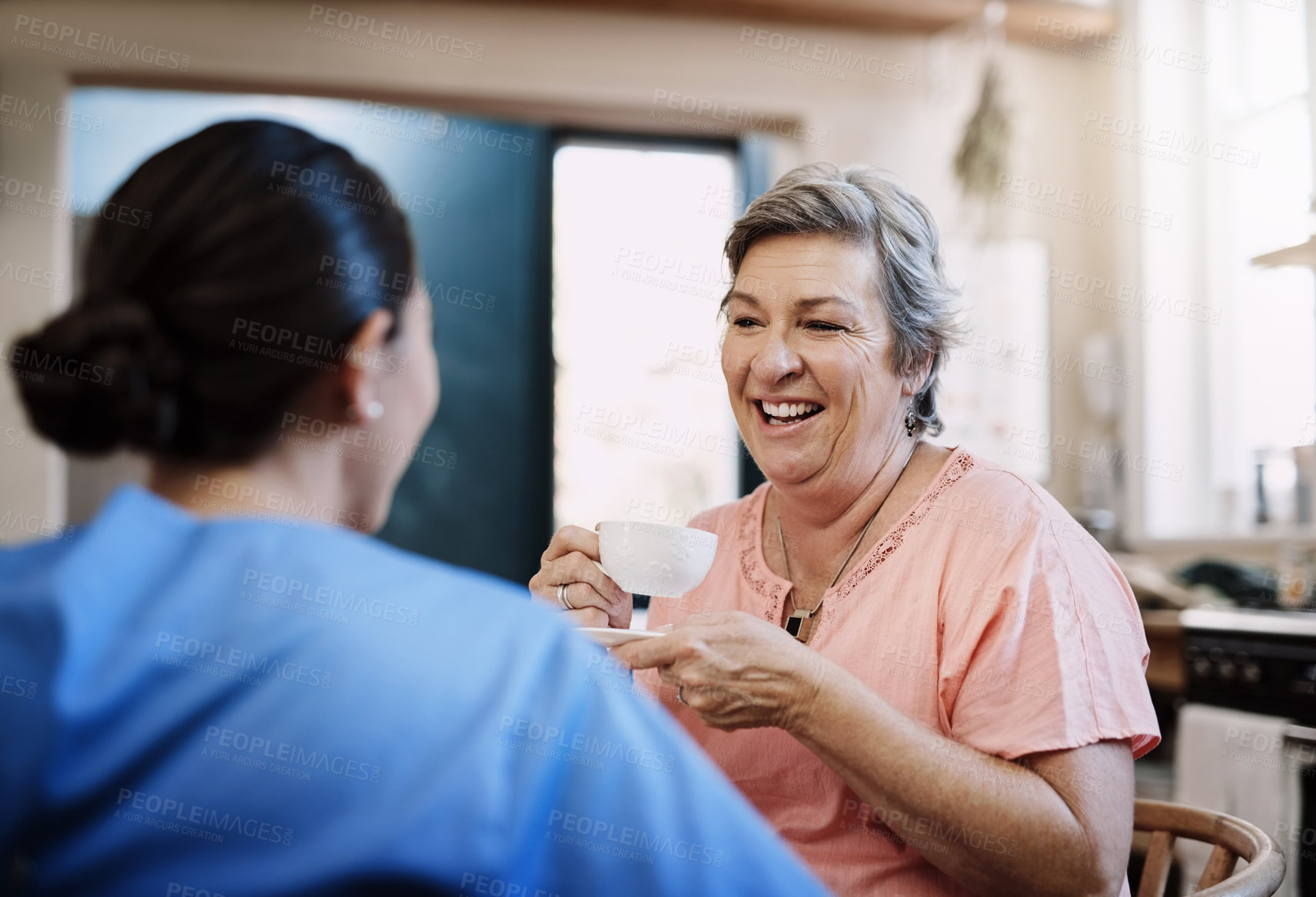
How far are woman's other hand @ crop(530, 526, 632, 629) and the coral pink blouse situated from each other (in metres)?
0.22

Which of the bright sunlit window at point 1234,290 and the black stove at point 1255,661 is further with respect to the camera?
the bright sunlit window at point 1234,290

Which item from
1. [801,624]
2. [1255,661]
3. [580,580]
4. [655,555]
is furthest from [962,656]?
[1255,661]

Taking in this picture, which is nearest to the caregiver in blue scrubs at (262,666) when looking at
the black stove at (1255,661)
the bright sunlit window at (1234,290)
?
the black stove at (1255,661)

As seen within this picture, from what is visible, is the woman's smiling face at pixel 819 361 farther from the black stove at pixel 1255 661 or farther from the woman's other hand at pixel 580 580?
the black stove at pixel 1255 661

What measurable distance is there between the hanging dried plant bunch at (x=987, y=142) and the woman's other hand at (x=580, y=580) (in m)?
3.01

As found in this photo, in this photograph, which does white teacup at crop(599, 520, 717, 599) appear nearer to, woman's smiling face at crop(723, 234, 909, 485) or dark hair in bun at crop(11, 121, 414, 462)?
woman's smiling face at crop(723, 234, 909, 485)

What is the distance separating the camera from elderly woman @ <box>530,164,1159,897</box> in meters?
1.09

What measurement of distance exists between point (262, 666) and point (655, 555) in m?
0.64

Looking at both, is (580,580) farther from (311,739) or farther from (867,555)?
(311,739)

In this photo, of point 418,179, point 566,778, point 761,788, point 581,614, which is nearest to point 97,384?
point 566,778

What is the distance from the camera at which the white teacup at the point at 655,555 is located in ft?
3.89

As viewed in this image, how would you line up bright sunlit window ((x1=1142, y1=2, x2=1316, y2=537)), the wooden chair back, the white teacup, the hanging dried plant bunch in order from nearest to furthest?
1. the wooden chair back
2. the white teacup
3. bright sunlit window ((x1=1142, y1=2, x2=1316, y2=537))
4. the hanging dried plant bunch

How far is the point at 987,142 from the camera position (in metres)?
3.82

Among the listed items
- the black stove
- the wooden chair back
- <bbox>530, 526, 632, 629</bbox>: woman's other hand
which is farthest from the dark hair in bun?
the black stove
